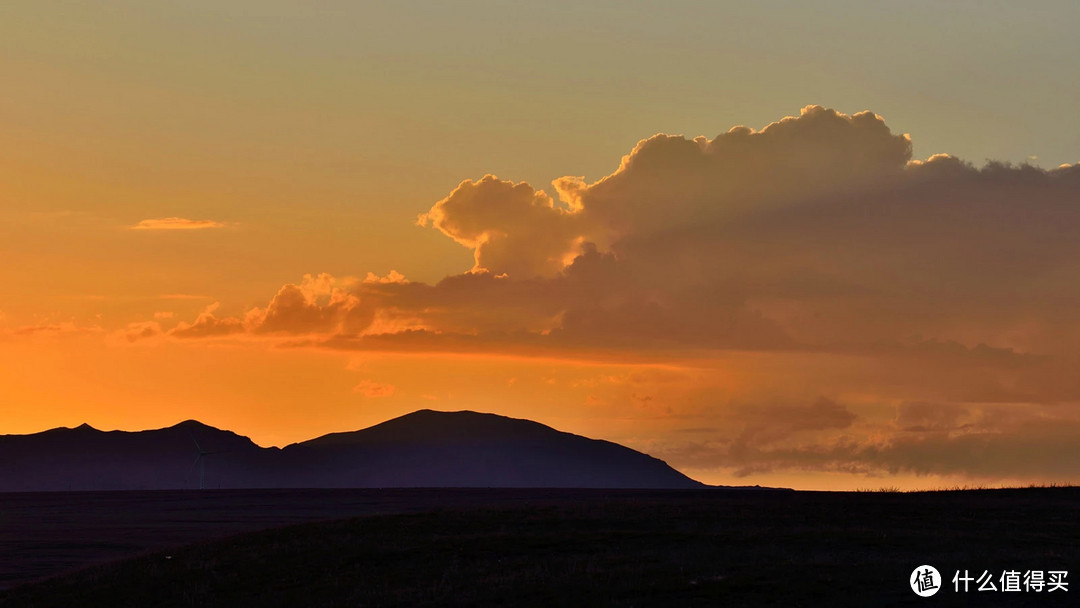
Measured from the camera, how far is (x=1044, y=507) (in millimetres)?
76125

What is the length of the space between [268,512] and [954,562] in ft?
435

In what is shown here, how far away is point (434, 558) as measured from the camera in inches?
2238

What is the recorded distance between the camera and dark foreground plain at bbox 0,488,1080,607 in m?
43.5

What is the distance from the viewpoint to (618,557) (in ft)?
172

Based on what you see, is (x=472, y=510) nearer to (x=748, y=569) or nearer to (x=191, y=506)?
(x=748, y=569)

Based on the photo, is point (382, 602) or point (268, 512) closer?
point (382, 602)

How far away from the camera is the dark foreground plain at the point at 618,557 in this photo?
4350 centimetres

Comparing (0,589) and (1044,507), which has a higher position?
(1044,507)

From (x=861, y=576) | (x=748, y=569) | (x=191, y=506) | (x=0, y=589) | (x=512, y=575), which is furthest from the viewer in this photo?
(x=191, y=506)

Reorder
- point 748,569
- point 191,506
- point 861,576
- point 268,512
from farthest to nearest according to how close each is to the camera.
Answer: point 191,506 < point 268,512 < point 748,569 < point 861,576

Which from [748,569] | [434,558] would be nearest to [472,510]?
[434,558]

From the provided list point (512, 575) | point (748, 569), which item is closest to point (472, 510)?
point (512, 575)

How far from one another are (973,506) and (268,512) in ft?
365

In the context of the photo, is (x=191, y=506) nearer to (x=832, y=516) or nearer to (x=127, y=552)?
(x=127, y=552)
